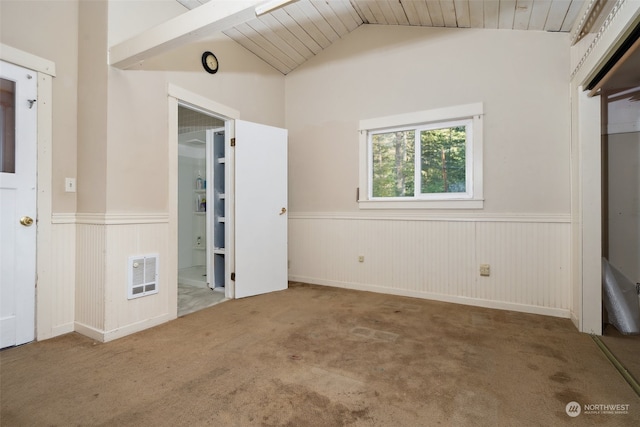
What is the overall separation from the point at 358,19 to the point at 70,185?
11.1 ft

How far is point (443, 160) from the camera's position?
3203 mm

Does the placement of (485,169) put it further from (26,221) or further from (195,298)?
(26,221)

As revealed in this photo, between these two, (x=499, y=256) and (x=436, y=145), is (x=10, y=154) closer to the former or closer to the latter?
(x=436, y=145)

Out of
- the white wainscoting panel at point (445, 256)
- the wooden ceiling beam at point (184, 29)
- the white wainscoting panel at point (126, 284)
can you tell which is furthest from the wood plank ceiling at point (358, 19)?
the white wainscoting panel at point (126, 284)

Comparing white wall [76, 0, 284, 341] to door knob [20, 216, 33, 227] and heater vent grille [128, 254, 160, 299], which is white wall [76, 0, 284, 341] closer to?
heater vent grille [128, 254, 160, 299]

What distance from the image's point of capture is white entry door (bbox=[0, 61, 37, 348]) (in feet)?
6.52

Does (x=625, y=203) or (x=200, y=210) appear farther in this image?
(x=200, y=210)

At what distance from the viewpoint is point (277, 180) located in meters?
3.56

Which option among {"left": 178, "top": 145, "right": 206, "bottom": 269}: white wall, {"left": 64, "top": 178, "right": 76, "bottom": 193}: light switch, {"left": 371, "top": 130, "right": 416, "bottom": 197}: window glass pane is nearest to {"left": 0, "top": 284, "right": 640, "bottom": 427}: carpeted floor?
{"left": 64, "top": 178, "right": 76, "bottom": 193}: light switch

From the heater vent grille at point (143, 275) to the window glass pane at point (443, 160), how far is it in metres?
2.78

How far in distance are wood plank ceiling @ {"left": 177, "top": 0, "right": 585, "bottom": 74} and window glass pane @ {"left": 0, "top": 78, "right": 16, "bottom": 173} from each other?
5.17ft

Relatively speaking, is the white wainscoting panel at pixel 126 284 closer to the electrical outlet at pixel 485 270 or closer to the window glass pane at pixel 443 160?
the window glass pane at pixel 443 160

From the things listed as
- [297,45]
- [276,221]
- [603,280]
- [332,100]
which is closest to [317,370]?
[276,221]

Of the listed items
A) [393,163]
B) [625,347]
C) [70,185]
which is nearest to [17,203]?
[70,185]
